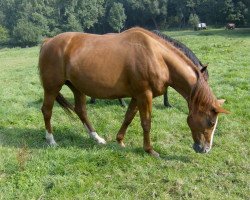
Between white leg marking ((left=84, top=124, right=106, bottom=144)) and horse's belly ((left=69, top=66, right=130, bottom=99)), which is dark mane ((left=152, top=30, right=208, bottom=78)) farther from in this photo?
white leg marking ((left=84, top=124, right=106, bottom=144))

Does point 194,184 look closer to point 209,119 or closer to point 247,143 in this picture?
point 209,119

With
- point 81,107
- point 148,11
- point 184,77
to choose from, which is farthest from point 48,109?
point 148,11

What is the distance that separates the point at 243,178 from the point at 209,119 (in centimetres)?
93

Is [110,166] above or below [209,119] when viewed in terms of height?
below

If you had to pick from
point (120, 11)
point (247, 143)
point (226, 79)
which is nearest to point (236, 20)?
point (120, 11)

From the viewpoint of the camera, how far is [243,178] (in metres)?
4.69

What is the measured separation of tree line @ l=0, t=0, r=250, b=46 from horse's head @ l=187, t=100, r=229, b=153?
175ft

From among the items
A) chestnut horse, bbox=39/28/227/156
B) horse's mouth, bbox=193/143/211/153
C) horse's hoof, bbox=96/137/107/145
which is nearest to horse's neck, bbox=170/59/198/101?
chestnut horse, bbox=39/28/227/156

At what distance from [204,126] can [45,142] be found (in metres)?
2.82

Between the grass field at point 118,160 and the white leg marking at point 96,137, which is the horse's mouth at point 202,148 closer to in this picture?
the grass field at point 118,160

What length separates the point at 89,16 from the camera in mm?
67625

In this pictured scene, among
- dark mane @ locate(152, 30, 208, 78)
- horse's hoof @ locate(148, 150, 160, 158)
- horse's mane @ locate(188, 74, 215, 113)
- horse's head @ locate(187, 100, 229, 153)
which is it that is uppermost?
dark mane @ locate(152, 30, 208, 78)

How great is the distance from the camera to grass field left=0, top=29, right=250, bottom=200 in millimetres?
4449

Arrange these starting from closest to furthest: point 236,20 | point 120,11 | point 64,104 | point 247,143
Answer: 1. point 247,143
2. point 64,104
3. point 236,20
4. point 120,11
